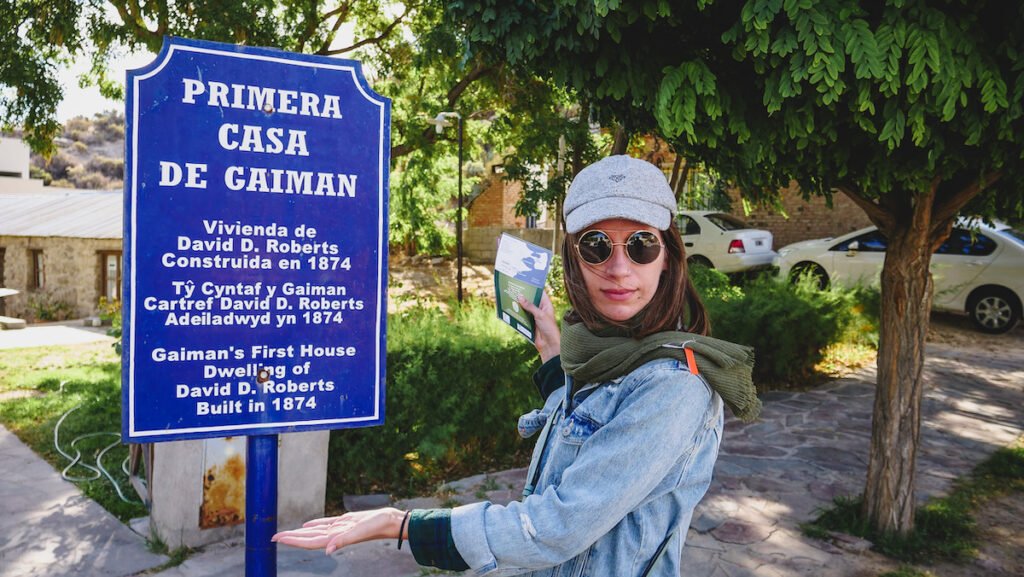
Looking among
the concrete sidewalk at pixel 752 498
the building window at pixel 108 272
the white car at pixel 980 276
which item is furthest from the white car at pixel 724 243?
the building window at pixel 108 272

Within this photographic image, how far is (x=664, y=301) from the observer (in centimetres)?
142

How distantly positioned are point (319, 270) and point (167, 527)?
2.63m

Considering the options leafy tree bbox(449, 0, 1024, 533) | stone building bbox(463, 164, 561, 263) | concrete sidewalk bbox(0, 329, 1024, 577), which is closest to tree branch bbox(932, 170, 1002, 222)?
leafy tree bbox(449, 0, 1024, 533)

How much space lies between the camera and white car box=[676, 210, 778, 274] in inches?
522

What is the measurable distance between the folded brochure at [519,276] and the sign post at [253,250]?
1.36 feet

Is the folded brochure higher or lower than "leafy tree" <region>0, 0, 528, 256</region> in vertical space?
lower

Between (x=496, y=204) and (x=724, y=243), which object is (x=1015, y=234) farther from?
(x=496, y=204)

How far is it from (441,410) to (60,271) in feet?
Result: 62.0

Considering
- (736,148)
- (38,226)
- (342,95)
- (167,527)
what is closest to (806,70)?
(736,148)

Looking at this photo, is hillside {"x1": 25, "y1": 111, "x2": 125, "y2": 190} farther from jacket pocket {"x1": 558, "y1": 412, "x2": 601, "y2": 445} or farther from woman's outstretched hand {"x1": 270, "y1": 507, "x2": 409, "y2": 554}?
jacket pocket {"x1": 558, "y1": 412, "x2": 601, "y2": 445}

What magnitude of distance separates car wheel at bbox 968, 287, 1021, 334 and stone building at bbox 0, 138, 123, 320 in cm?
1857

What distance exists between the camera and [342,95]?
208cm

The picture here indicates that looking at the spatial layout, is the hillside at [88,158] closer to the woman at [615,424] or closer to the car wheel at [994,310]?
the car wheel at [994,310]

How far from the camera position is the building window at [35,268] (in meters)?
20.4
